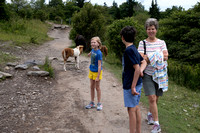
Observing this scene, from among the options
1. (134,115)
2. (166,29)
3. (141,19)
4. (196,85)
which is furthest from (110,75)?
(141,19)

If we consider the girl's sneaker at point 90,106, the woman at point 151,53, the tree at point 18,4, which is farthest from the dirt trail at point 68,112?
the tree at point 18,4

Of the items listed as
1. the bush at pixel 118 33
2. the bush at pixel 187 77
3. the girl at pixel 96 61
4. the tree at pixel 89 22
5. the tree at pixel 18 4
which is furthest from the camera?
the tree at pixel 18 4

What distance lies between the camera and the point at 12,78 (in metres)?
5.56

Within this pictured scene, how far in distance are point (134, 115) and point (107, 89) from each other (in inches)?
126

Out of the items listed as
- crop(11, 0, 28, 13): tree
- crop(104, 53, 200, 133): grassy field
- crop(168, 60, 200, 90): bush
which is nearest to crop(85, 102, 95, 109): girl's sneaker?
crop(104, 53, 200, 133): grassy field

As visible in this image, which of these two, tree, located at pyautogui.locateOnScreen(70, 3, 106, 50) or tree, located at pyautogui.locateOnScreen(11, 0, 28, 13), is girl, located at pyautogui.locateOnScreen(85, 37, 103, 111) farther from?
tree, located at pyautogui.locateOnScreen(11, 0, 28, 13)

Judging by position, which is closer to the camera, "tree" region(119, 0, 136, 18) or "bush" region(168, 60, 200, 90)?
"bush" region(168, 60, 200, 90)

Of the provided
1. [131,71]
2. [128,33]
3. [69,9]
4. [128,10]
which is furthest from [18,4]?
[131,71]

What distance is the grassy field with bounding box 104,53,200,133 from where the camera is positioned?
3533 millimetres

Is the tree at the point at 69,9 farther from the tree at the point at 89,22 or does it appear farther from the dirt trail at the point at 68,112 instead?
the dirt trail at the point at 68,112

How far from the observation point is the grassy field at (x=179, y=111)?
353 centimetres

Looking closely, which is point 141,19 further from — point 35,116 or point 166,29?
point 35,116

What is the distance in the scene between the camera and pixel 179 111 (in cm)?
444

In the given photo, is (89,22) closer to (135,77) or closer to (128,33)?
(128,33)
